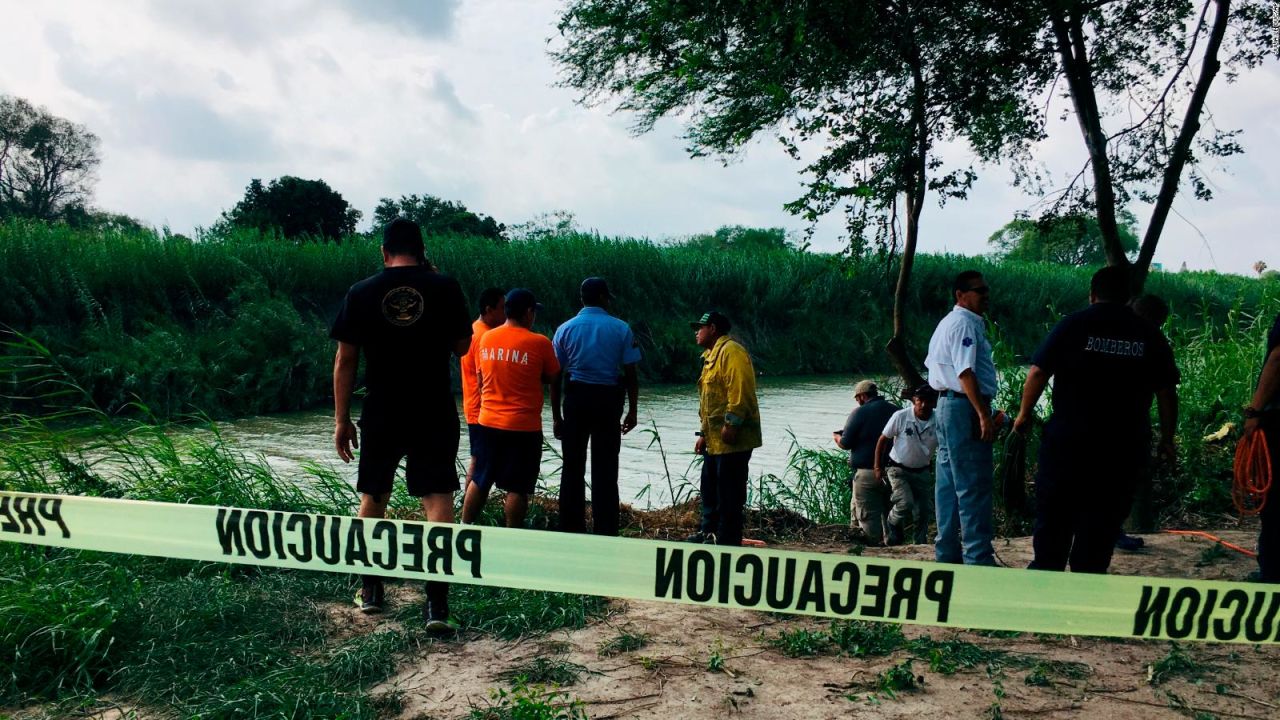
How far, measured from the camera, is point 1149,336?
15.9 feet

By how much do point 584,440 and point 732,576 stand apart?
3.26 m

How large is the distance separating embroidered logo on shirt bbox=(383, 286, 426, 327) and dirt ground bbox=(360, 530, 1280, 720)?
1.45m

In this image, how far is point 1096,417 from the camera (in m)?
4.78

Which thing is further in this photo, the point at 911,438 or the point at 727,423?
the point at 911,438

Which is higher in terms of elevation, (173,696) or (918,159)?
(918,159)

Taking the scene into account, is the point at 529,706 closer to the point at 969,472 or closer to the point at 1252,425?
the point at 969,472

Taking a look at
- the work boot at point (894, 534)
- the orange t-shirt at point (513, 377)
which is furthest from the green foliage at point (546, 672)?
the work boot at point (894, 534)

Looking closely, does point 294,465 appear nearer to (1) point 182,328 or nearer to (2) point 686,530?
(2) point 686,530

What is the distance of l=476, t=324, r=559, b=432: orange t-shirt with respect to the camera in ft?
19.7

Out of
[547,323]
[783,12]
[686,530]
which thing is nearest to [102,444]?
[686,530]

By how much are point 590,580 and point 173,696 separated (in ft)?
5.48

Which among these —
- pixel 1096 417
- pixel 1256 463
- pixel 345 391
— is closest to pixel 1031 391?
pixel 1096 417

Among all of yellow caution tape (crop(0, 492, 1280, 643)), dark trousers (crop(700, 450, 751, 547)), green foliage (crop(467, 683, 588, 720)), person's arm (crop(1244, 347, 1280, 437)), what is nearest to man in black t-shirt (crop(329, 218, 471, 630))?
yellow caution tape (crop(0, 492, 1280, 643))

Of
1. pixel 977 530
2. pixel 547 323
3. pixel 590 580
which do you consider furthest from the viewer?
pixel 547 323
